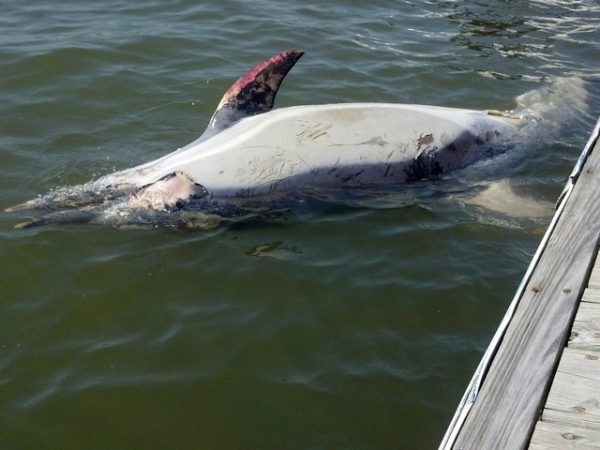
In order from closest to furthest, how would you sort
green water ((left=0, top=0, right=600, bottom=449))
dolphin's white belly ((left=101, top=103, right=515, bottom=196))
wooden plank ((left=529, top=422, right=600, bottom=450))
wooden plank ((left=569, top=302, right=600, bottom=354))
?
wooden plank ((left=529, top=422, right=600, bottom=450)), wooden plank ((left=569, top=302, right=600, bottom=354)), green water ((left=0, top=0, right=600, bottom=449)), dolphin's white belly ((left=101, top=103, right=515, bottom=196))

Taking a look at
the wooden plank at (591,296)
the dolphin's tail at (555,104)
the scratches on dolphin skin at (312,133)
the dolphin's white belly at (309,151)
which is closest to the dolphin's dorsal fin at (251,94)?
the dolphin's white belly at (309,151)

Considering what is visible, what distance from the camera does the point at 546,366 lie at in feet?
12.4

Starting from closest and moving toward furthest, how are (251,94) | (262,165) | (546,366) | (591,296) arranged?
(546,366)
(591,296)
(262,165)
(251,94)

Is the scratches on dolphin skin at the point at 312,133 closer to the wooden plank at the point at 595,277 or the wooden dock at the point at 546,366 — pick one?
the wooden dock at the point at 546,366

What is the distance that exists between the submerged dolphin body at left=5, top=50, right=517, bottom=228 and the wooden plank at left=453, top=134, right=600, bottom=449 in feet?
5.88

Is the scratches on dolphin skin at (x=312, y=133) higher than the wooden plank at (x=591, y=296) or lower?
higher

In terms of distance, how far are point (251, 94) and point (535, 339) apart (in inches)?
148

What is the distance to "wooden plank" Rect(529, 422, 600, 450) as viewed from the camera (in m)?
3.35

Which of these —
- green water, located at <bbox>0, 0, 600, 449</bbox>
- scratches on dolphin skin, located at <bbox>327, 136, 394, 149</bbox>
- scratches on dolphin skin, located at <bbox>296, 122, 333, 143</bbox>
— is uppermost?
scratches on dolphin skin, located at <bbox>296, 122, 333, 143</bbox>

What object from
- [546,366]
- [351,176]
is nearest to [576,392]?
[546,366]

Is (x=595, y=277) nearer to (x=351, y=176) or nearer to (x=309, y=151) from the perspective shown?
(x=351, y=176)

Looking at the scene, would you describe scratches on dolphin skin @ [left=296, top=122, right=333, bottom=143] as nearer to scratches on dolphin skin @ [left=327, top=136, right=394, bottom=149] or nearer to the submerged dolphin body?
the submerged dolphin body

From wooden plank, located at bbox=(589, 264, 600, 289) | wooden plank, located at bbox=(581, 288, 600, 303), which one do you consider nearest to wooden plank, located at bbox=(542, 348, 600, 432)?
wooden plank, located at bbox=(581, 288, 600, 303)

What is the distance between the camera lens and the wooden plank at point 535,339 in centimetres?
347
